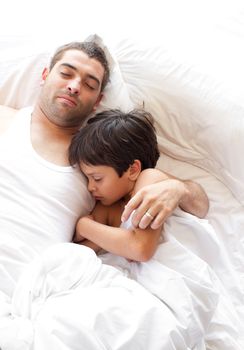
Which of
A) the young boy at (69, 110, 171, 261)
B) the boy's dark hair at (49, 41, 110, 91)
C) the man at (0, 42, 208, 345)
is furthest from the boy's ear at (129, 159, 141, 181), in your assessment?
the boy's dark hair at (49, 41, 110, 91)

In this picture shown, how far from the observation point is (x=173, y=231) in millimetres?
→ 1188

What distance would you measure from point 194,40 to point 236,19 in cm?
25

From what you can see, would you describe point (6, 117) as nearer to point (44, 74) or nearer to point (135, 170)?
point (44, 74)

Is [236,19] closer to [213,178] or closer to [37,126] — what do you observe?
[213,178]

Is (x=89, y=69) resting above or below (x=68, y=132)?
above

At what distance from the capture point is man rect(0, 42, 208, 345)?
1.09 metres

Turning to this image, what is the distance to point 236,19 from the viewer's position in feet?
5.53

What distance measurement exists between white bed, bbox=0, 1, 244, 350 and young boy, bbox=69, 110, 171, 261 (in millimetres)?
117

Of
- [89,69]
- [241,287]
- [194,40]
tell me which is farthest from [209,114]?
[241,287]

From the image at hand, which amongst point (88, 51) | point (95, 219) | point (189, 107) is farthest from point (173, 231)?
point (88, 51)

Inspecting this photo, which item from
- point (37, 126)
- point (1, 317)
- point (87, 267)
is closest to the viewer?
point (1, 317)

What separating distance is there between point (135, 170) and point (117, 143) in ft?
0.32

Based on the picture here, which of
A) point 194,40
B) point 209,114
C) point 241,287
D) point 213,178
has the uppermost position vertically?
point 194,40

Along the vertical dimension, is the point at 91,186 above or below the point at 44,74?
below
